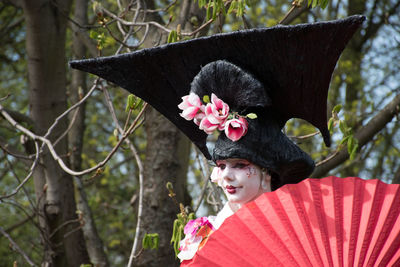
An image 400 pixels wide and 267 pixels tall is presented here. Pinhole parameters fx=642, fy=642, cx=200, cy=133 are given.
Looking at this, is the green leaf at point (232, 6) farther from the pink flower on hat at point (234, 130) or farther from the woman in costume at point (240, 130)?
the pink flower on hat at point (234, 130)

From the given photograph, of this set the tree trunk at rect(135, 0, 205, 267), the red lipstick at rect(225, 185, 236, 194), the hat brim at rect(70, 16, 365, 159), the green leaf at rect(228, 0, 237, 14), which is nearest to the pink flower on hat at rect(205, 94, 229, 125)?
the hat brim at rect(70, 16, 365, 159)

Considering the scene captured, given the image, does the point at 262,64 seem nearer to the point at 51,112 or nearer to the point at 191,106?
the point at 191,106

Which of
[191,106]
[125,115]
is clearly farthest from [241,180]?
[125,115]

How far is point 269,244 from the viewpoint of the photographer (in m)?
2.18

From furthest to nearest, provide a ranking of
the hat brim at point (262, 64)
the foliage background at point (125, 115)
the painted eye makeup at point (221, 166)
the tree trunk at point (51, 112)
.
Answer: the foliage background at point (125, 115) < the tree trunk at point (51, 112) < the painted eye makeup at point (221, 166) < the hat brim at point (262, 64)

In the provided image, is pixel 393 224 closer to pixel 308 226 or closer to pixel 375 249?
pixel 375 249

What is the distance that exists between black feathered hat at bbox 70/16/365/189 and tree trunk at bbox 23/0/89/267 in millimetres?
1826

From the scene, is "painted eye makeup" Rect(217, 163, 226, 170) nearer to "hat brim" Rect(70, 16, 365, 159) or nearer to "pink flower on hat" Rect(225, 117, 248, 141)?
"pink flower on hat" Rect(225, 117, 248, 141)

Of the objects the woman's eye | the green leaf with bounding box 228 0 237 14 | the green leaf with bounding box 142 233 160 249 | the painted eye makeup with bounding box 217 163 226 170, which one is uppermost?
the green leaf with bounding box 228 0 237 14

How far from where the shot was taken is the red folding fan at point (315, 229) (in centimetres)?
210

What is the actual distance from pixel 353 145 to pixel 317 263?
146cm

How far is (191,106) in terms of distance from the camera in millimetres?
2654

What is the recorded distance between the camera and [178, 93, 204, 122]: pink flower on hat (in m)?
2.64

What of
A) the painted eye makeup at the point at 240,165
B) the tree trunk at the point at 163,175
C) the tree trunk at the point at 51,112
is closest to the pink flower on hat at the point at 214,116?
the painted eye makeup at the point at 240,165
